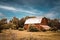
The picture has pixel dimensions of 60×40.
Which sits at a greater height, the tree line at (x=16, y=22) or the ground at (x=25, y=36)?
the tree line at (x=16, y=22)

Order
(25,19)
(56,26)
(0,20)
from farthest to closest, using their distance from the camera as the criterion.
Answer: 1. (25,19)
2. (56,26)
3. (0,20)

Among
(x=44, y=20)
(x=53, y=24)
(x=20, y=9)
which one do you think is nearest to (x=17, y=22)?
(x=44, y=20)

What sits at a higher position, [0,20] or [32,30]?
[0,20]

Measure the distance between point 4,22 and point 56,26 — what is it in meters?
4.77

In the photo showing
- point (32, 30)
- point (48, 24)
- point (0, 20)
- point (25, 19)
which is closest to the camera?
point (0, 20)

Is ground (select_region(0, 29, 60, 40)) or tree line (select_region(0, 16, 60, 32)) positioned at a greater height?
tree line (select_region(0, 16, 60, 32))

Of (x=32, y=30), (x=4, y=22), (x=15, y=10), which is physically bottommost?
(x=32, y=30)

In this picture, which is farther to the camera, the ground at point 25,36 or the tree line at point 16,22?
the tree line at point 16,22

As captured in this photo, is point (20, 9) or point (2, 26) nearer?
point (20, 9)

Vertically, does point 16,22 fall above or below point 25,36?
above

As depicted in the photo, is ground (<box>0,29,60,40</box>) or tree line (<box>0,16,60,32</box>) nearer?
ground (<box>0,29,60,40</box>)

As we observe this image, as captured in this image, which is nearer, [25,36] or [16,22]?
[25,36]

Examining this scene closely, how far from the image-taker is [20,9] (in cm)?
897

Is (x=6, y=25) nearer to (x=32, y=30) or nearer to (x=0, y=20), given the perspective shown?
(x=0, y=20)
